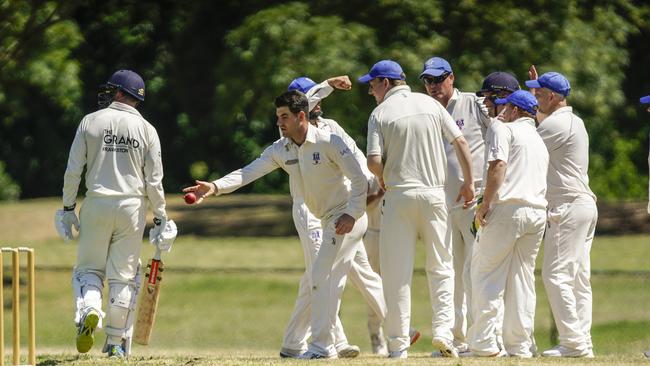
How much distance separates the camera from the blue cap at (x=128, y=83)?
1020 cm

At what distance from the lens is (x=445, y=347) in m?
9.71

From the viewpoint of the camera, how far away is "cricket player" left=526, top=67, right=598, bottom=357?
405 inches

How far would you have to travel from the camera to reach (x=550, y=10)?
1806 cm

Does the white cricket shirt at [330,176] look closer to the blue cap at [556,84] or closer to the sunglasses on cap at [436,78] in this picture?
the sunglasses on cap at [436,78]

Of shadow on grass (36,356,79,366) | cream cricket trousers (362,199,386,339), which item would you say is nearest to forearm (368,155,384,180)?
cream cricket trousers (362,199,386,339)

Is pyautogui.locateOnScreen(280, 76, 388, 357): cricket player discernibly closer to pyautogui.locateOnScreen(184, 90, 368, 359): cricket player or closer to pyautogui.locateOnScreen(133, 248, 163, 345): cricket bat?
pyautogui.locateOnScreen(184, 90, 368, 359): cricket player

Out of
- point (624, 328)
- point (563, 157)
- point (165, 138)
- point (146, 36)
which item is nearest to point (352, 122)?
point (624, 328)

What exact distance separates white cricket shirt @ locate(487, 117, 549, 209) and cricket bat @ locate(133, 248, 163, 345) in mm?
2496

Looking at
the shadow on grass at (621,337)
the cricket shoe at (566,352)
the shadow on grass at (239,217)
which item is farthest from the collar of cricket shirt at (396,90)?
the shadow on grass at (239,217)

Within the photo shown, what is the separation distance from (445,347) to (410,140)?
145 centimetres

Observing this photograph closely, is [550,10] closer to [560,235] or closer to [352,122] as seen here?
[352,122]

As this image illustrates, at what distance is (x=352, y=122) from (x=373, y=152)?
345 inches

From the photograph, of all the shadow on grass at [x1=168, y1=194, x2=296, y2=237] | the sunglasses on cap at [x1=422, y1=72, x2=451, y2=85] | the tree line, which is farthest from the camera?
the shadow on grass at [x1=168, y1=194, x2=296, y2=237]

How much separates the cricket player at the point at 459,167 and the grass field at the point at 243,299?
2.23m
